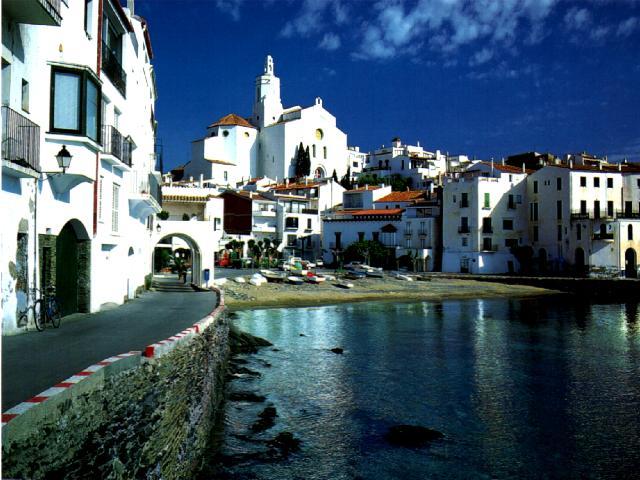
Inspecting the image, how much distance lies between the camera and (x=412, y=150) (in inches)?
5704

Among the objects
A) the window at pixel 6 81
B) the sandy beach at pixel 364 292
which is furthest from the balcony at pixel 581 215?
the window at pixel 6 81

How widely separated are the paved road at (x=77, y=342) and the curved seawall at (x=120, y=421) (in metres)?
0.73

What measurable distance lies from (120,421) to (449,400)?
13358mm

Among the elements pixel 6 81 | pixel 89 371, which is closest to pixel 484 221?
pixel 6 81

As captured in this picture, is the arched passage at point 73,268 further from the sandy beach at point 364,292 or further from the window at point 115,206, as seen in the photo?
the sandy beach at point 364,292

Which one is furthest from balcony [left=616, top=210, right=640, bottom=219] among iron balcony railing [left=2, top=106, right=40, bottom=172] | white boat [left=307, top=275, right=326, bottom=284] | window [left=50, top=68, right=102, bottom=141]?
iron balcony railing [left=2, top=106, right=40, bottom=172]

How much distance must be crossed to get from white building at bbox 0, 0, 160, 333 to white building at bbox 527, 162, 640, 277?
63285 millimetres

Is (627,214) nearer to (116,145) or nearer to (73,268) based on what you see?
(116,145)

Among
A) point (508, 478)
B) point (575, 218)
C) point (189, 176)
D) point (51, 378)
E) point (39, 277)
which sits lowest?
point (508, 478)

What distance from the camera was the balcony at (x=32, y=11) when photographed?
40.4 ft

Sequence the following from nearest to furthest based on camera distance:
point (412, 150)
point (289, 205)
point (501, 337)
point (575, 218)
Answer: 1. point (501, 337)
2. point (575, 218)
3. point (289, 205)
4. point (412, 150)

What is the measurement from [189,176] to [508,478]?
4896 inches

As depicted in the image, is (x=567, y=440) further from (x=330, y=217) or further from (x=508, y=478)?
(x=330, y=217)

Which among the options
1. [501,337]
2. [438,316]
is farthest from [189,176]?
[501,337]
